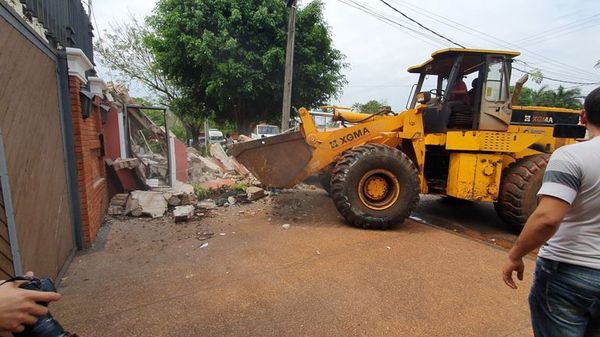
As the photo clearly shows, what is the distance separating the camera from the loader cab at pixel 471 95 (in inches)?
226

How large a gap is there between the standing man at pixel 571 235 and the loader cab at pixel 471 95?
14.5 ft

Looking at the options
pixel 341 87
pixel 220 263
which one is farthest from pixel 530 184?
pixel 341 87

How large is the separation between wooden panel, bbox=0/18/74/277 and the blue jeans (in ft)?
11.7

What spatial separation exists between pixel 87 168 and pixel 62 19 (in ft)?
6.48

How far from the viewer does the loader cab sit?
18.9ft

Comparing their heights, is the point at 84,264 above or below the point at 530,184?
below

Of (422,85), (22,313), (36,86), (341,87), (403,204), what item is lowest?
(403,204)

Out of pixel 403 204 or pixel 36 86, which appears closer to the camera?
pixel 36 86

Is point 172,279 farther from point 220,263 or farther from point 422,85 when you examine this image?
point 422,85

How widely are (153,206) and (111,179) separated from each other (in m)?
1.48

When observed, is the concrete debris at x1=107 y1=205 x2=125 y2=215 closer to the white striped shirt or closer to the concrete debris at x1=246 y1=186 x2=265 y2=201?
the concrete debris at x1=246 y1=186 x2=265 y2=201

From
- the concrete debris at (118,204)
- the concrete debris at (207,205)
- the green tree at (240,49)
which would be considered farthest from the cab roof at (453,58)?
the green tree at (240,49)

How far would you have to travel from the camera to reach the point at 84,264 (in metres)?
4.18

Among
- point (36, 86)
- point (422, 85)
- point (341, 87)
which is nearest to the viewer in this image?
point (36, 86)
